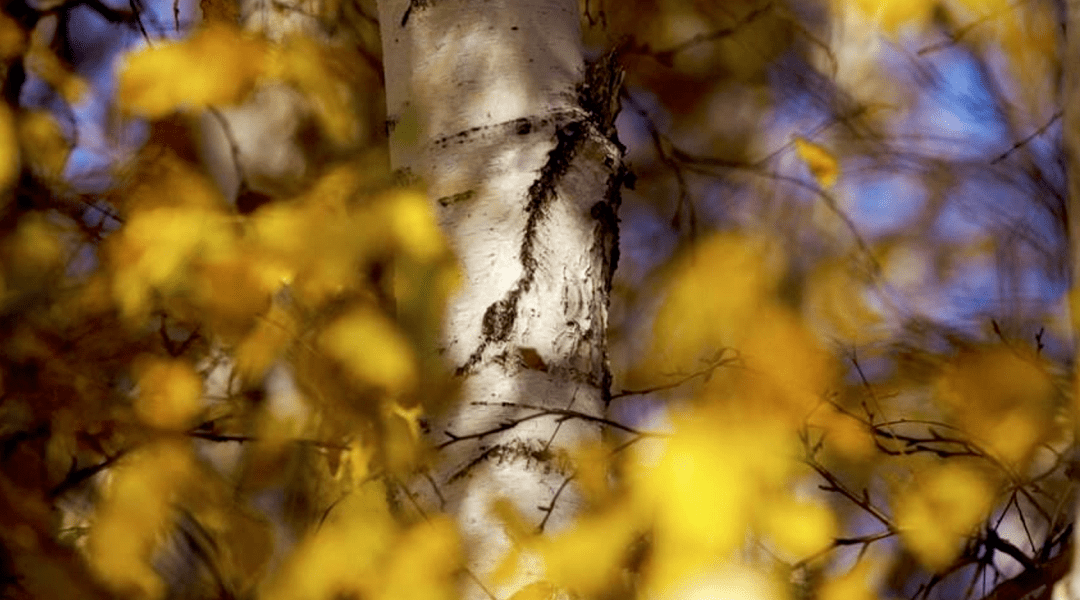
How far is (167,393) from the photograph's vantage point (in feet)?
5.56

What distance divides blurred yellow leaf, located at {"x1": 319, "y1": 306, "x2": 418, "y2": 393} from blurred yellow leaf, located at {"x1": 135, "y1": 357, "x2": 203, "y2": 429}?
204 mm

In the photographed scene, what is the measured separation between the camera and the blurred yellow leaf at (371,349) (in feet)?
3.77

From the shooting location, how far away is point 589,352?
1.10 meters

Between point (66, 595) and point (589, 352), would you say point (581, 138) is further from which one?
point (66, 595)

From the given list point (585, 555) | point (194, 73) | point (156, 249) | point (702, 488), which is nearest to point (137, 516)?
point (156, 249)

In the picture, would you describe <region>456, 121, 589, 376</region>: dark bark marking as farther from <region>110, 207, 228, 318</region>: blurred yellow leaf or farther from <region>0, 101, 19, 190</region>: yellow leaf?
<region>0, 101, 19, 190</region>: yellow leaf

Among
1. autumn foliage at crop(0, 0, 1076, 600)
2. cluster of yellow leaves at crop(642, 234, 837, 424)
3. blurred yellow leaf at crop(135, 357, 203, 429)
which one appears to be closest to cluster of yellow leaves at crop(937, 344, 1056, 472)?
autumn foliage at crop(0, 0, 1076, 600)

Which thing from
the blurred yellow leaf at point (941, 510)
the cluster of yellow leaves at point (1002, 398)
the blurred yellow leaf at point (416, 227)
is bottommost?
the blurred yellow leaf at point (416, 227)

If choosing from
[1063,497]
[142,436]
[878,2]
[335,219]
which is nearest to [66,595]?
[142,436]

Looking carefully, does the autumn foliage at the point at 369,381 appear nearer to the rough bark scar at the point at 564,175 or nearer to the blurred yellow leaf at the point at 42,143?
the blurred yellow leaf at the point at 42,143

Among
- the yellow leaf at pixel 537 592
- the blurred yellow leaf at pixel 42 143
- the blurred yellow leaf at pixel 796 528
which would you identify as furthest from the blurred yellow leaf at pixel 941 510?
the blurred yellow leaf at pixel 42 143

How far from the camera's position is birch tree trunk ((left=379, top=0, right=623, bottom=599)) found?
1.03m

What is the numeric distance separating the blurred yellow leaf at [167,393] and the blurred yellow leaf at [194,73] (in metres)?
0.32

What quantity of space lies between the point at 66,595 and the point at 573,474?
2.65 feet
